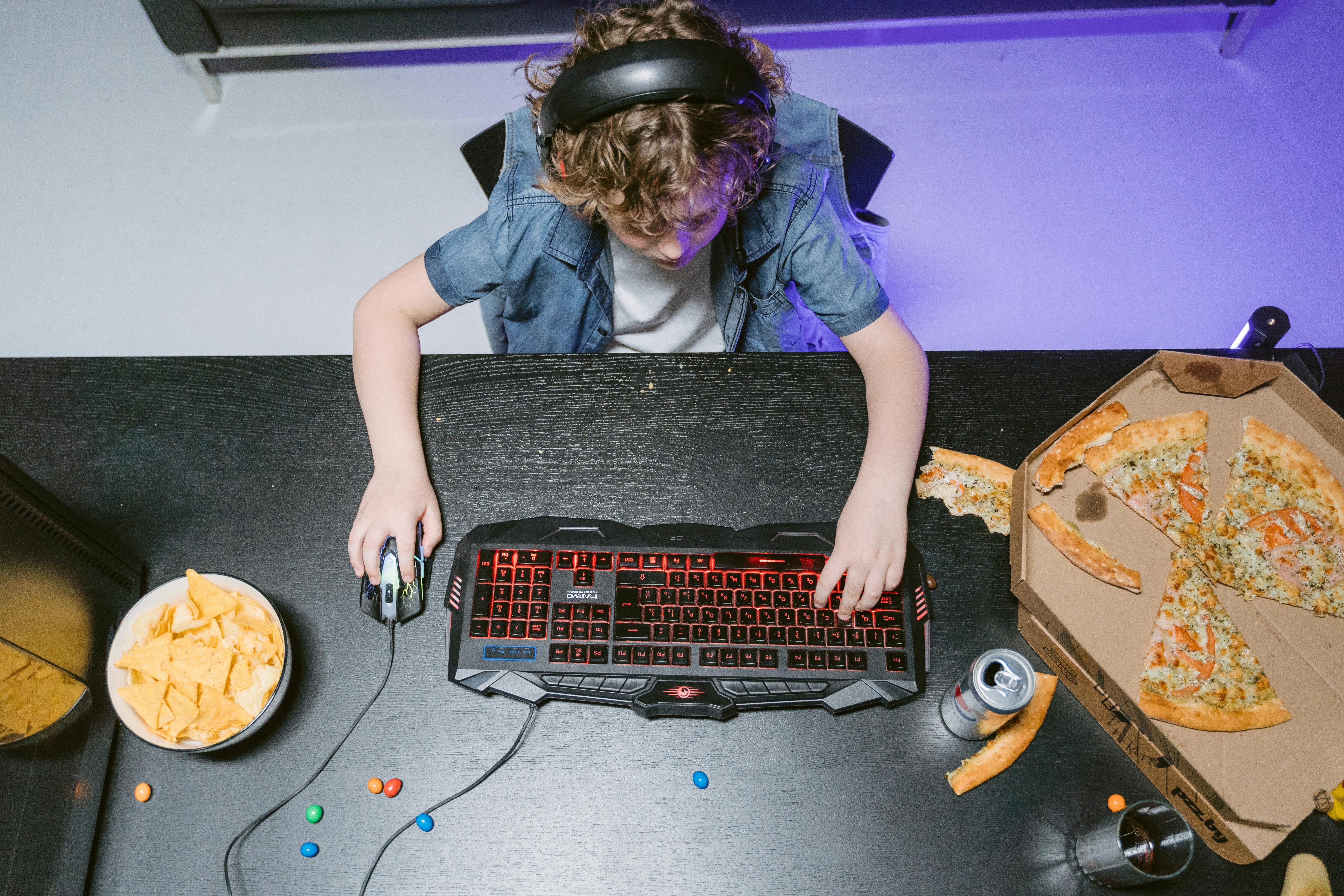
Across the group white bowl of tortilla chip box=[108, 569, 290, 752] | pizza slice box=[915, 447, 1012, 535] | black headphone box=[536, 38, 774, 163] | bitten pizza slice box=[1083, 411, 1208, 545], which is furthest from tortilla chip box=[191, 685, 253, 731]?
bitten pizza slice box=[1083, 411, 1208, 545]

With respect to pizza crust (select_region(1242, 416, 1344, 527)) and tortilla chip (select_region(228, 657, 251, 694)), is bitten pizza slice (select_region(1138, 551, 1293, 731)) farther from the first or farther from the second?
tortilla chip (select_region(228, 657, 251, 694))

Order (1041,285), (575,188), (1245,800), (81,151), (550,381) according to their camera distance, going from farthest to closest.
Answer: (81,151) → (1041,285) → (550,381) → (575,188) → (1245,800)

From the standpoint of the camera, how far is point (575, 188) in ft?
2.52

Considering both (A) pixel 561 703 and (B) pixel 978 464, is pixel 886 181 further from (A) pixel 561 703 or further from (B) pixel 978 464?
(A) pixel 561 703

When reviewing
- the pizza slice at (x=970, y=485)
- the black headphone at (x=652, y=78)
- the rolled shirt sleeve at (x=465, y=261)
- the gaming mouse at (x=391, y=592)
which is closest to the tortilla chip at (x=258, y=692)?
the gaming mouse at (x=391, y=592)

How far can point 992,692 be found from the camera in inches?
26.5

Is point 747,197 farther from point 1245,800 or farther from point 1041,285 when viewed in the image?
point 1041,285

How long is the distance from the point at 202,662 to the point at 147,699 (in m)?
0.05

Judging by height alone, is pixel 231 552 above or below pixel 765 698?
above

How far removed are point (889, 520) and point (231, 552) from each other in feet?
2.36

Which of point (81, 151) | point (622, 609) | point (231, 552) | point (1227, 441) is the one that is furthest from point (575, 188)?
point (81, 151)

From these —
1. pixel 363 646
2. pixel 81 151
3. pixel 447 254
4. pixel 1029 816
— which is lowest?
pixel 1029 816

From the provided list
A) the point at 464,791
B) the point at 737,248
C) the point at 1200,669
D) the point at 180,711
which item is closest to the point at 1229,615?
the point at 1200,669

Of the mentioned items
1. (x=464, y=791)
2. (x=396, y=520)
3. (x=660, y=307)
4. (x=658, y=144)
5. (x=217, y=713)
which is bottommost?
(x=464, y=791)
